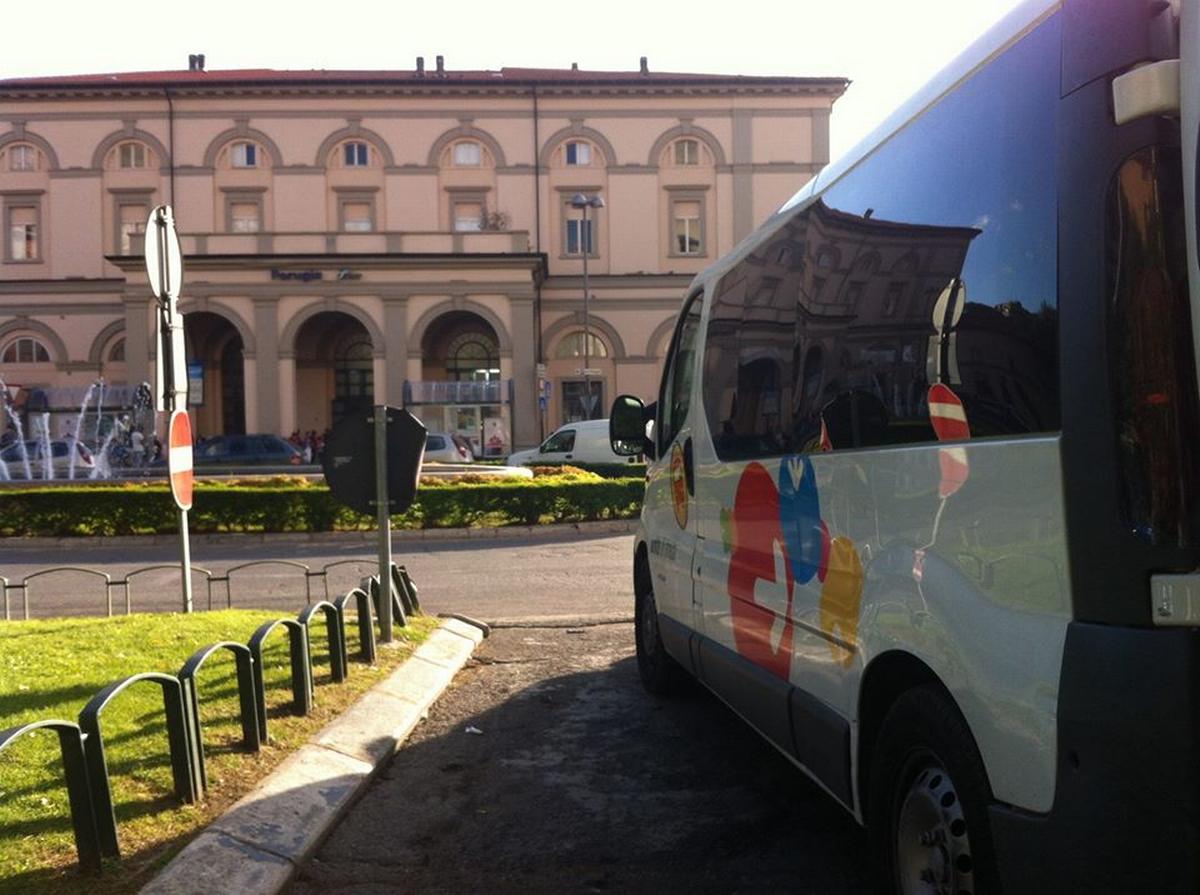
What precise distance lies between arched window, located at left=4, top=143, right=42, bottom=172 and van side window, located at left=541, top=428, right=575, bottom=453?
29.4 meters

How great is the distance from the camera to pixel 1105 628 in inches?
90.4

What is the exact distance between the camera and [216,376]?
46.0 m

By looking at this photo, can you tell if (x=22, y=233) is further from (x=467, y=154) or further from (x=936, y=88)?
(x=936, y=88)

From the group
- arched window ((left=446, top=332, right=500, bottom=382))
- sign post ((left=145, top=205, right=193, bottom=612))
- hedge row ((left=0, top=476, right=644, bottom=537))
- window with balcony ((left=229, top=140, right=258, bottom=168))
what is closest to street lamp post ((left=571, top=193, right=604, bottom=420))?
arched window ((left=446, top=332, right=500, bottom=382))

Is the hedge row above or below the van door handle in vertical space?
below

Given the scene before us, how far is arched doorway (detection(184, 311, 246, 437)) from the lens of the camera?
44.2 metres

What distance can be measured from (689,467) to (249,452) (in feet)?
101

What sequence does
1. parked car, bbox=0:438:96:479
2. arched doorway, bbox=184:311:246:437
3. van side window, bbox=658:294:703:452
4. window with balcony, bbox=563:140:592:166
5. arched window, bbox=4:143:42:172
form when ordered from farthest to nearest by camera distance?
window with balcony, bbox=563:140:592:166 < arched window, bbox=4:143:42:172 < arched doorway, bbox=184:311:246:437 < parked car, bbox=0:438:96:479 < van side window, bbox=658:294:703:452

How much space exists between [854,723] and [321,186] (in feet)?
153

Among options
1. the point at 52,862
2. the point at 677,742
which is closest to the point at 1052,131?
the point at 52,862

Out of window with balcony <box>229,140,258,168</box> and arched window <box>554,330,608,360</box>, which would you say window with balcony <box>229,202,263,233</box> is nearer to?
window with balcony <box>229,140,258,168</box>

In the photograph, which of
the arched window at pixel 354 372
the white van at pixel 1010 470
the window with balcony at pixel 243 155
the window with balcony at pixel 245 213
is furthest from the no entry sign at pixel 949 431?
the window with balcony at pixel 243 155

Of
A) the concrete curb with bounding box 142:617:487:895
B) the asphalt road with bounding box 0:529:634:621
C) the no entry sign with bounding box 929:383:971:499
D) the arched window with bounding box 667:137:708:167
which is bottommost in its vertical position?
the asphalt road with bounding box 0:529:634:621

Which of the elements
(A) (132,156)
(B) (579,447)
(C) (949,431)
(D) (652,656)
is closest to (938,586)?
(C) (949,431)
